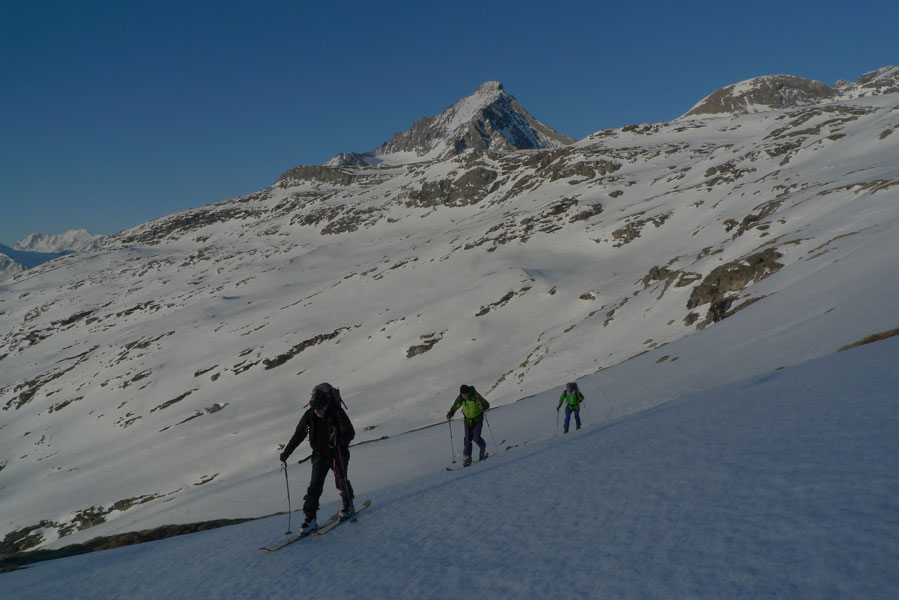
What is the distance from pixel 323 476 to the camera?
7203 millimetres

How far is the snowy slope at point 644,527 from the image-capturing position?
3.22m

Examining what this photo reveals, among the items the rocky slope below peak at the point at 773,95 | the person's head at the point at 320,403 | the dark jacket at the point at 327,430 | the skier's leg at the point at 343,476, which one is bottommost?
the skier's leg at the point at 343,476

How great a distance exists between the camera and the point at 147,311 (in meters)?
88.0

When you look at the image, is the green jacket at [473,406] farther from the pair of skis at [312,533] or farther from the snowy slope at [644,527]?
the pair of skis at [312,533]

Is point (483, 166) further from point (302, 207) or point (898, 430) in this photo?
point (898, 430)

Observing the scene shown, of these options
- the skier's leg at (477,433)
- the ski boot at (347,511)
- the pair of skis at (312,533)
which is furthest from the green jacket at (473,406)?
the pair of skis at (312,533)

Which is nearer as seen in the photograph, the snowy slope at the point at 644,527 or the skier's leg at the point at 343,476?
the snowy slope at the point at 644,527

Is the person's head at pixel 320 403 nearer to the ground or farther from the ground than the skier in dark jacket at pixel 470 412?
farther from the ground

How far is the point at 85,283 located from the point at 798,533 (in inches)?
6023

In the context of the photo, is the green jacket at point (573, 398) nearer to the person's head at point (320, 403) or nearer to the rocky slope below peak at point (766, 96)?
the person's head at point (320, 403)

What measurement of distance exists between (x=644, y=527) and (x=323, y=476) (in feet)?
16.1

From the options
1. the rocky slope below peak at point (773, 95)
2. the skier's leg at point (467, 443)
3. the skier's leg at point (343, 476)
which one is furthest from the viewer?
the rocky slope below peak at point (773, 95)

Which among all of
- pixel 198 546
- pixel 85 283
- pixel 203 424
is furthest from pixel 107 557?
pixel 85 283

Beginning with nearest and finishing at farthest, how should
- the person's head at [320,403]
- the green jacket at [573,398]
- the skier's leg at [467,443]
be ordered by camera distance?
the person's head at [320,403] → the skier's leg at [467,443] → the green jacket at [573,398]
